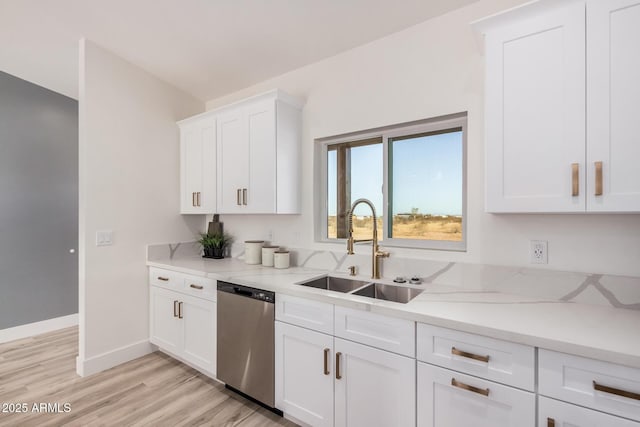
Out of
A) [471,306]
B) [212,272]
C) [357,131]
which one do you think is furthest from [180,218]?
[471,306]

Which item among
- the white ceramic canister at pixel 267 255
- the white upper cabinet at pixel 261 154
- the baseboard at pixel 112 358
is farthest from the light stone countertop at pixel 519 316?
the baseboard at pixel 112 358

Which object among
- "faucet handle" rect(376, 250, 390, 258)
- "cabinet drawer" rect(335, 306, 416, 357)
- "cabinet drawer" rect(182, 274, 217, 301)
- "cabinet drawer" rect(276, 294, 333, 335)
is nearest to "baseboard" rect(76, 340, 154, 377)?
"cabinet drawer" rect(182, 274, 217, 301)

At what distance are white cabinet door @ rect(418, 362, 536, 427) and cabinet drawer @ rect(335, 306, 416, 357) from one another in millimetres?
114

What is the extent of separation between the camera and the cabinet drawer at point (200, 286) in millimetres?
2285

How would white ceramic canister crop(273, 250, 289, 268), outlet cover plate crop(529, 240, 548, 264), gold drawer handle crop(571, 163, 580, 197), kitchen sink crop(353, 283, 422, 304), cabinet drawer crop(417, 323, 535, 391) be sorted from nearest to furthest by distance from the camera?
cabinet drawer crop(417, 323, 535, 391)
gold drawer handle crop(571, 163, 580, 197)
outlet cover plate crop(529, 240, 548, 264)
kitchen sink crop(353, 283, 422, 304)
white ceramic canister crop(273, 250, 289, 268)

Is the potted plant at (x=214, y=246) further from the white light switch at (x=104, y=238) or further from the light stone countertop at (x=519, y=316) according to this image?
the light stone countertop at (x=519, y=316)

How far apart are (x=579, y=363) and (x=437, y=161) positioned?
1340 mm

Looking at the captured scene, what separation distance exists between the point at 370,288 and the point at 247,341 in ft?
2.91

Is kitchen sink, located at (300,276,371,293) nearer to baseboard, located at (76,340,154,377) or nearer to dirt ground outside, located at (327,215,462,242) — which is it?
dirt ground outside, located at (327,215,462,242)

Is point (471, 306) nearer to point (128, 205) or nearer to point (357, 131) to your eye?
point (357, 131)

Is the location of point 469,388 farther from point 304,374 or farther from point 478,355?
point 304,374

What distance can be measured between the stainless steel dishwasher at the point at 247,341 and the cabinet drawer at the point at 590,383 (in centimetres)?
138

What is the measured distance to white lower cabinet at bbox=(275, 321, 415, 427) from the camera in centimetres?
144

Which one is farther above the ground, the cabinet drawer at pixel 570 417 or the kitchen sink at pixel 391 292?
the kitchen sink at pixel 391 292
